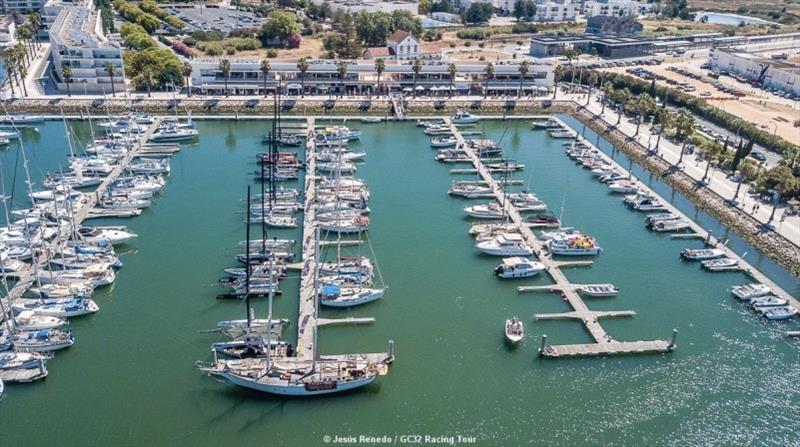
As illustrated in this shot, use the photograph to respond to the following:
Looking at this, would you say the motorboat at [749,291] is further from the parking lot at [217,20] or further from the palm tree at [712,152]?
the parking lot at [217,20]

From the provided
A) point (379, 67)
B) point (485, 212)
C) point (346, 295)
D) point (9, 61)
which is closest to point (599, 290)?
point (485, 212)

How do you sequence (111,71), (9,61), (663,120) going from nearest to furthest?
1. (663,120)
2. (9,61)
3. (111,71)

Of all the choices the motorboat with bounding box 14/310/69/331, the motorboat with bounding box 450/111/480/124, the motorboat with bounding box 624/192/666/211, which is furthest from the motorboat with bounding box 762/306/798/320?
the motorboat with bounding box 14/310/69/331

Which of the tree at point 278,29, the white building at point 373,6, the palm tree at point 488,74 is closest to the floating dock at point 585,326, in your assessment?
the palm tree at point 488,74

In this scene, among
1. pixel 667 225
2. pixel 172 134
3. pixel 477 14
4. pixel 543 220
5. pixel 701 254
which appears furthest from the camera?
pixel 477 14

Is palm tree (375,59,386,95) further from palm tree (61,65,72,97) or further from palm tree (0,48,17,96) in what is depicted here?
palm tree (0,48,17,96)

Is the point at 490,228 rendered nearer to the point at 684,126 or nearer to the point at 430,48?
the point at 684,126

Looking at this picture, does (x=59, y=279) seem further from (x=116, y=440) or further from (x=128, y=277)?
(x=116, y=440)
